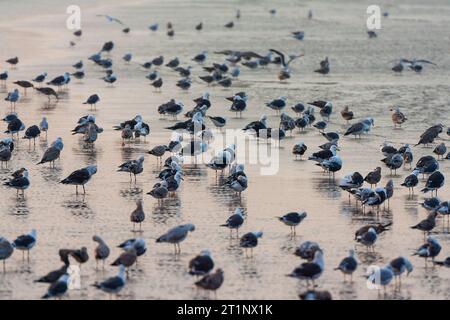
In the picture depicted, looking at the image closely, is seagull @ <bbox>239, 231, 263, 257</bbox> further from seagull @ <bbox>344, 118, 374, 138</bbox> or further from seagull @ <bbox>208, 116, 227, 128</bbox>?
seagull @ <bbox>208, 116, 227, 128</bbox>

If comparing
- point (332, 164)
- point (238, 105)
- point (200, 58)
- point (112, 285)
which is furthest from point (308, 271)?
point (200, 58)

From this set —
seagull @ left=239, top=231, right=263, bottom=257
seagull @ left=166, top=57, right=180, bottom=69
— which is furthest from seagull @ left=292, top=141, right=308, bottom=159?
seagull @ left=166, top=57, right=180, bottom=69

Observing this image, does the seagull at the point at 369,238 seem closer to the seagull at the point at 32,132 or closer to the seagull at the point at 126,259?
the seagull at the point at 126,259

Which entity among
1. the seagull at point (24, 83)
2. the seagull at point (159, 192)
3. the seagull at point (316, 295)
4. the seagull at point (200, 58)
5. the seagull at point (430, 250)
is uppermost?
the seagull at point (200, 58)

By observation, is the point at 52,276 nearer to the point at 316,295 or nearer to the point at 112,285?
the point at 112,285

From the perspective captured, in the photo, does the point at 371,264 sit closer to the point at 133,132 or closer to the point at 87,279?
the point at 87,279

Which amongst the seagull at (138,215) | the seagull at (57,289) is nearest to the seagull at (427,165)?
the seagull at (138,215)
